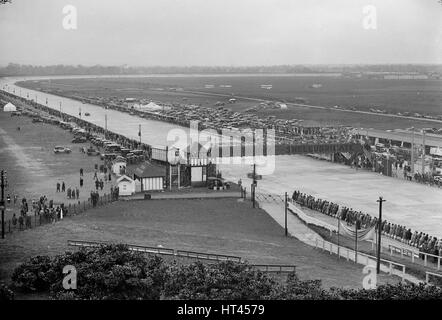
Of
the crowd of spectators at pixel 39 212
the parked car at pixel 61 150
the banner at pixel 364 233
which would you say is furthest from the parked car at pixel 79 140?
the banner at pixel 364 233

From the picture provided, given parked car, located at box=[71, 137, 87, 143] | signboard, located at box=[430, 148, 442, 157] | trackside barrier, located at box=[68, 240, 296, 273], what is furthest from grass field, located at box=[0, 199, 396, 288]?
parked car, located at box=[71, 137, 87, 143]

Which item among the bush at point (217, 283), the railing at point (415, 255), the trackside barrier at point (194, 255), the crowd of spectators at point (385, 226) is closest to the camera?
the bush at point (217, 283)

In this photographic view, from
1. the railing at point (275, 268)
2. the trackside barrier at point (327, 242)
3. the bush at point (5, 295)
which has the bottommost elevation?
the trackside barrier at point (327, 242)

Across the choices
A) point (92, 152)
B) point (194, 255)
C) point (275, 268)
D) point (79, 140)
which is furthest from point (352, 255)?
point (79, 140)

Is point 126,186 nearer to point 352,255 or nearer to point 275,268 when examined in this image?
point 352,255

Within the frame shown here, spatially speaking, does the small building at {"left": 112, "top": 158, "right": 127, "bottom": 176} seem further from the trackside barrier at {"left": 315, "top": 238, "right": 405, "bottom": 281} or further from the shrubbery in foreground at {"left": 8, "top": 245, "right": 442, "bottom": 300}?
the shrubbery in foreground at {"left": 8, "top": 245, "right": 442, "bottom": 300}

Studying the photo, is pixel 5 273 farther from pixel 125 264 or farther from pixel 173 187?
pixel 173 187

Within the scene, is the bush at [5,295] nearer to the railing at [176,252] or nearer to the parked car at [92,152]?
the railing at [176,252]
